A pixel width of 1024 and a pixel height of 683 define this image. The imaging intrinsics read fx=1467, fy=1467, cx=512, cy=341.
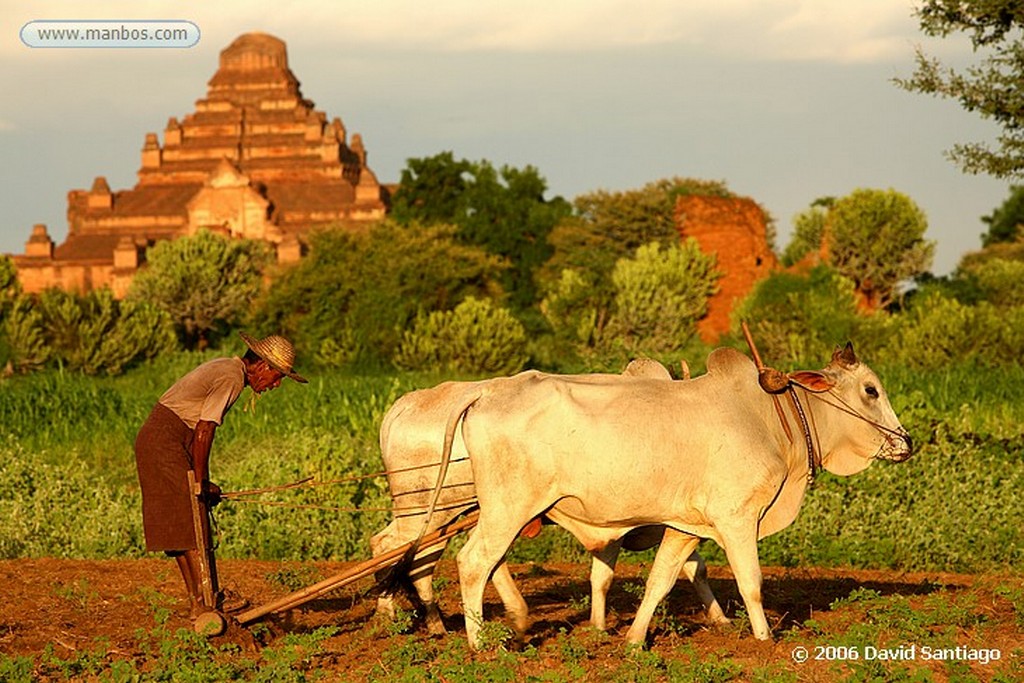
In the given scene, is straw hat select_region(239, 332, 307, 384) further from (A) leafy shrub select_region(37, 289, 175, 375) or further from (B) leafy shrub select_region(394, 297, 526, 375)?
(A) leafy shrub select_region(37, 289, 175, 375)

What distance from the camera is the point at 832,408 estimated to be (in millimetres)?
8047

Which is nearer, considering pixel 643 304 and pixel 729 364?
pixel 729 364

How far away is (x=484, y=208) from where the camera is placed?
215 feet

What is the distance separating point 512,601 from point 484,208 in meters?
58.2

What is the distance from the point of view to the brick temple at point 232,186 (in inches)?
2835

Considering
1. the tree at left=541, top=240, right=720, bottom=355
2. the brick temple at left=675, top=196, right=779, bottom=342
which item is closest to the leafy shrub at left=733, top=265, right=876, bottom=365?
the tree at left=541, top=240, right=720, bottom=355

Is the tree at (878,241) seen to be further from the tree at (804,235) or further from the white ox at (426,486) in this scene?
the white ox at (426,486)

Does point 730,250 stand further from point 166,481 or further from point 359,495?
point 166,481

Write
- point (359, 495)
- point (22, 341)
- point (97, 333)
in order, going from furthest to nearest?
point (97, 333)
point (22, 341)
point (359, 495)

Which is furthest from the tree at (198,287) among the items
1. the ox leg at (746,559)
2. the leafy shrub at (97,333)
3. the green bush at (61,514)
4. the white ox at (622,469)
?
the ox leg at (746,559)

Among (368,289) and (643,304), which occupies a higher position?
(368,289)

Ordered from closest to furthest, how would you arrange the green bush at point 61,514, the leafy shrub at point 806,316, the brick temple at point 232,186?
the green bush at point 61,514
the leafy shrub at point 806,316
the brick temple at point 232,186

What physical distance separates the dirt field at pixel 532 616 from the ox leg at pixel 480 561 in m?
0.18

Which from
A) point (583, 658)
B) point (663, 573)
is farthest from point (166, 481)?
point (663, 573)
